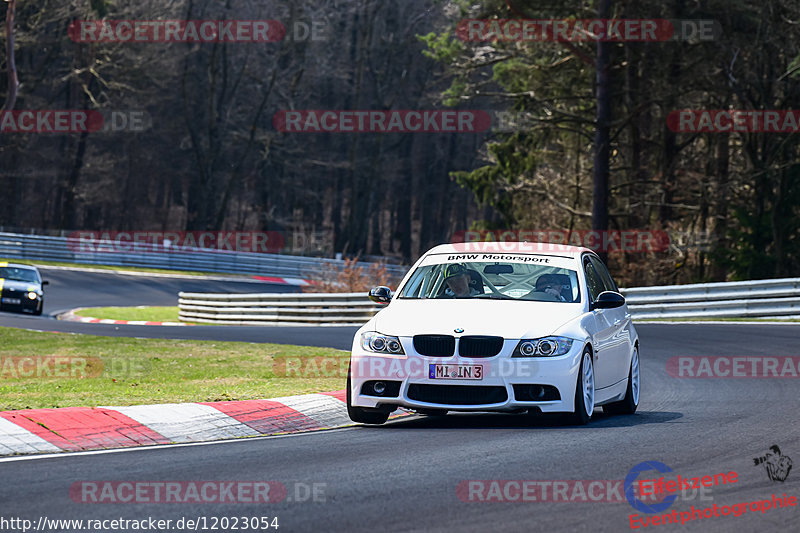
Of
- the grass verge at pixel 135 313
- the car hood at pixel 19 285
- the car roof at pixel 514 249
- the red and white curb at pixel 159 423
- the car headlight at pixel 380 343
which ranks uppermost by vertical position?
the car roof at pixel 514 249

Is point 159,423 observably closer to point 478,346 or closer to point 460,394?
point 460,394

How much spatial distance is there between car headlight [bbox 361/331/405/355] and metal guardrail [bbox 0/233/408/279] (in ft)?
128

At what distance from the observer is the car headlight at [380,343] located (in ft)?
33.2

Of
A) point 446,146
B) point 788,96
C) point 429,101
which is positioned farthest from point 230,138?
point 788,96

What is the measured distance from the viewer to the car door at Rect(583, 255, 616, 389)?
35.5ft

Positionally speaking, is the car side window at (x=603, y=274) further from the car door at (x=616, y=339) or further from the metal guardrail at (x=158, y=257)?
the metal guardrail at (x=158, y=257)

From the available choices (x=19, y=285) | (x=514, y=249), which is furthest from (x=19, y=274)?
(x=514, y=249)

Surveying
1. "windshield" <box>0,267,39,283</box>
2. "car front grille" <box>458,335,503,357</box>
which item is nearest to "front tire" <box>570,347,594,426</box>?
"car front grille" <box>458,335,503,357</box>

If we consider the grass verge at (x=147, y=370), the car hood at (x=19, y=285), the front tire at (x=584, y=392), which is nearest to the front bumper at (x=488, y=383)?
the front tire at (x=584, y=392)

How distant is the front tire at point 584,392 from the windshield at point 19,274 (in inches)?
1001

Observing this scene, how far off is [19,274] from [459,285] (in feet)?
80.5

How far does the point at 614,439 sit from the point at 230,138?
59266mm

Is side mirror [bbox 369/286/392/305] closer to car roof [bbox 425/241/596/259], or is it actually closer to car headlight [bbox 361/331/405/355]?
car roof [bbox 425/241/596/259]

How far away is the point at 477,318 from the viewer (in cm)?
1019
